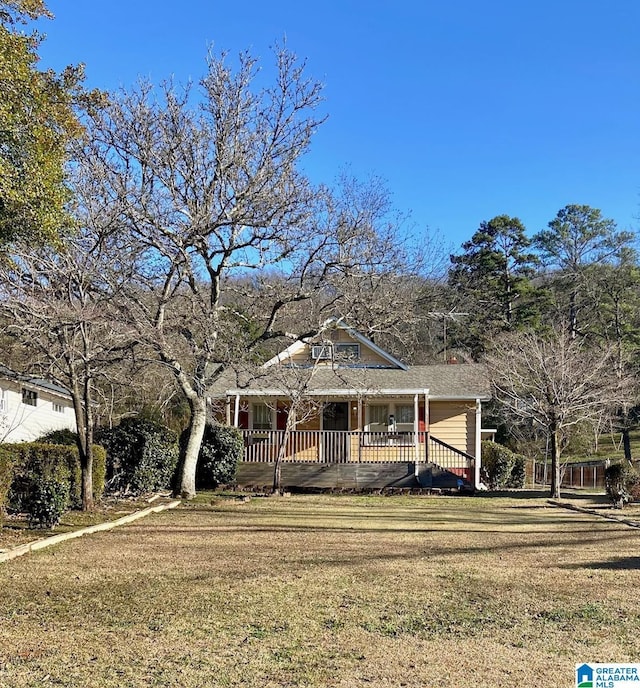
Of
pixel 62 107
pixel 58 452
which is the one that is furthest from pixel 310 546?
pixel 62 107

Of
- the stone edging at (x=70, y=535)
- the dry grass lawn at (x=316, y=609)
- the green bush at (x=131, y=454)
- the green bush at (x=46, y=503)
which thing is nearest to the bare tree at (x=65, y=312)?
the stone edging at (x=70, y=535)

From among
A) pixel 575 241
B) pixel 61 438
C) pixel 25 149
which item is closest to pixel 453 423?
pixel 61 438

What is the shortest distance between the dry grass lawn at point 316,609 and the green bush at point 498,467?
1477cm

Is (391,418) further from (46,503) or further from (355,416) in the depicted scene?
(46,503)

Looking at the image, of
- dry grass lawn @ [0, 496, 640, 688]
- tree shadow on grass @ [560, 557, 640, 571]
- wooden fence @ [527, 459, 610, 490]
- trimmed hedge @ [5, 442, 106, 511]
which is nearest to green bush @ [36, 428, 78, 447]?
trimmed hedge @ [5, 442, 106, 511]

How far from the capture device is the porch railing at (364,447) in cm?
2309

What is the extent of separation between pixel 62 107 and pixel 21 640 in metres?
8.41

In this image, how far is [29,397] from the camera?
26.0 metres

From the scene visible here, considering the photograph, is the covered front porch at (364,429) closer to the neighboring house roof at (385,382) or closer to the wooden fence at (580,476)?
the neighboring house roof at (385,382)

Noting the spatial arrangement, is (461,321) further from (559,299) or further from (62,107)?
(62,107)

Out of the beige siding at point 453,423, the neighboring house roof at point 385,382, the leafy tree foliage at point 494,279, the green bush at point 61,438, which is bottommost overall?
the green bush at point 61,438

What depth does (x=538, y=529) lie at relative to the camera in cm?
1269

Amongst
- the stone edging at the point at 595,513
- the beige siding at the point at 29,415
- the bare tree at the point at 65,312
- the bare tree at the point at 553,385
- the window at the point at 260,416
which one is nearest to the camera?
the bare tree at the point at 65,312

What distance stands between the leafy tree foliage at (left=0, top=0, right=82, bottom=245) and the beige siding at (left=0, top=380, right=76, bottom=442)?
12352mm
